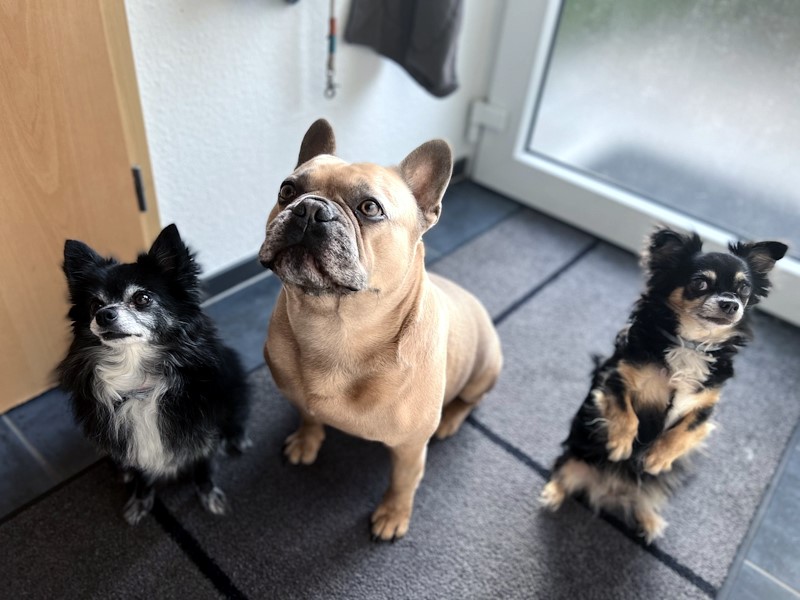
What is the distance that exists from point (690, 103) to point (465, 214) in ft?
3.60

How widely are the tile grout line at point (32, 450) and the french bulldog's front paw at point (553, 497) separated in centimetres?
140

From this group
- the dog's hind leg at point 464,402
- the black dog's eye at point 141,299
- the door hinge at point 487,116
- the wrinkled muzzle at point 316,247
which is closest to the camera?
the wrinkled muzzle at point 316,247

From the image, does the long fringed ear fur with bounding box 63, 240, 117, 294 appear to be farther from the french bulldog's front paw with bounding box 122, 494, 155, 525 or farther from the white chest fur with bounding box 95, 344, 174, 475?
the french bulldog's front paw with bounding box 122, 494, 155, 525

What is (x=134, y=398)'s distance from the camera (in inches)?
54.2

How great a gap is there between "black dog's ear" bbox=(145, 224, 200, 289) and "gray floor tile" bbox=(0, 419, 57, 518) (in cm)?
81

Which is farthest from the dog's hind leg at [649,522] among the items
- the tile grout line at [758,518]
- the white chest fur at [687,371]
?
the white chest fur at [687,371]

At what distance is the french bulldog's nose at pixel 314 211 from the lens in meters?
1.07

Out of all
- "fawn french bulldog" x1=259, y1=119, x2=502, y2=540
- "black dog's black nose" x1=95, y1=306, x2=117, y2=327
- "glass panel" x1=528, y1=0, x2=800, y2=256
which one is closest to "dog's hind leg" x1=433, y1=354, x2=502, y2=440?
"fawn french bulldog" x1=259, y1=119, x2=502, y2=540

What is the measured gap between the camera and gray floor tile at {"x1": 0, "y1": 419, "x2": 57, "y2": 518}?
1.63 m

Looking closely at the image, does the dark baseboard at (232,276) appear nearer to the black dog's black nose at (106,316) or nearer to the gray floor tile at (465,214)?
the gray floor tile at (465,214)

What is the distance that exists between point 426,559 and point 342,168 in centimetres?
107

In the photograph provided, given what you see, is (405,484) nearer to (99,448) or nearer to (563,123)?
(99,448)

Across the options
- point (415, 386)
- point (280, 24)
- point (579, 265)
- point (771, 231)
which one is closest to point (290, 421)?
point (415, 386)

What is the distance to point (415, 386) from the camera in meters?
1.35
